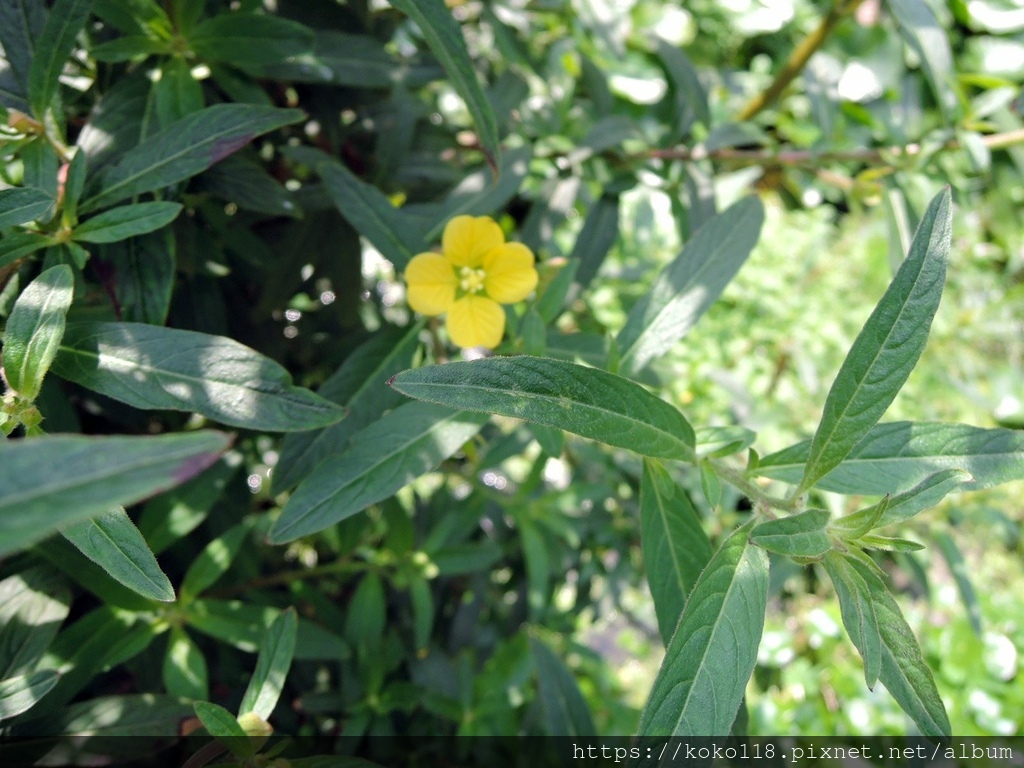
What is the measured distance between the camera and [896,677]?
72 centimetres

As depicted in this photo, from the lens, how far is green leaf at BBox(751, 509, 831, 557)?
0.68m

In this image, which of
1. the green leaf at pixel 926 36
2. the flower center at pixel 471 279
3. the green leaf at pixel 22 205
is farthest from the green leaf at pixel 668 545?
the green leaf at pixel 926 36

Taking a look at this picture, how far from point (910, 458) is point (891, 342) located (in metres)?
0.18

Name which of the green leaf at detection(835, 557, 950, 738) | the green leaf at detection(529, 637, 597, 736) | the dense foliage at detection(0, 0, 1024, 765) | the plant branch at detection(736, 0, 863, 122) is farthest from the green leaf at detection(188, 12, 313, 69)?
the plant branch at detection(736, 0, 863, 122)

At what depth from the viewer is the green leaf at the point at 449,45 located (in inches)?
29.7

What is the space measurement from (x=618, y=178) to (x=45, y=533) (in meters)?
1.18

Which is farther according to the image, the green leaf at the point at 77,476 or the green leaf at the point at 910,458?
the green leaf at the point at 910,458

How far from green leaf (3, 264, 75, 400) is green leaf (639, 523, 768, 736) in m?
0.66

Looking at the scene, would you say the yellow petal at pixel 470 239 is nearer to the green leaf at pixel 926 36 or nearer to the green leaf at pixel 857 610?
the green leaf at pixel 857 610

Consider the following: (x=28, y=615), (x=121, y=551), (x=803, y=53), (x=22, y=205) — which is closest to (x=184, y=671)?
(x=28, y=615)

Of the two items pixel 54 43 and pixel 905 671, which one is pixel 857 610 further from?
pixel 54 43

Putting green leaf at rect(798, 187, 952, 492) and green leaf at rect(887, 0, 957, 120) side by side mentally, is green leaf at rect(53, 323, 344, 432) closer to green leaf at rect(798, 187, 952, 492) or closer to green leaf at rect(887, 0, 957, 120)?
green leaf at rect(798, 187, 952, 492)

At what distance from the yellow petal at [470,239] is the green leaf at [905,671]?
614 millimetres

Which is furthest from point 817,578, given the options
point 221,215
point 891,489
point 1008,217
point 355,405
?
Result: point 221,215
